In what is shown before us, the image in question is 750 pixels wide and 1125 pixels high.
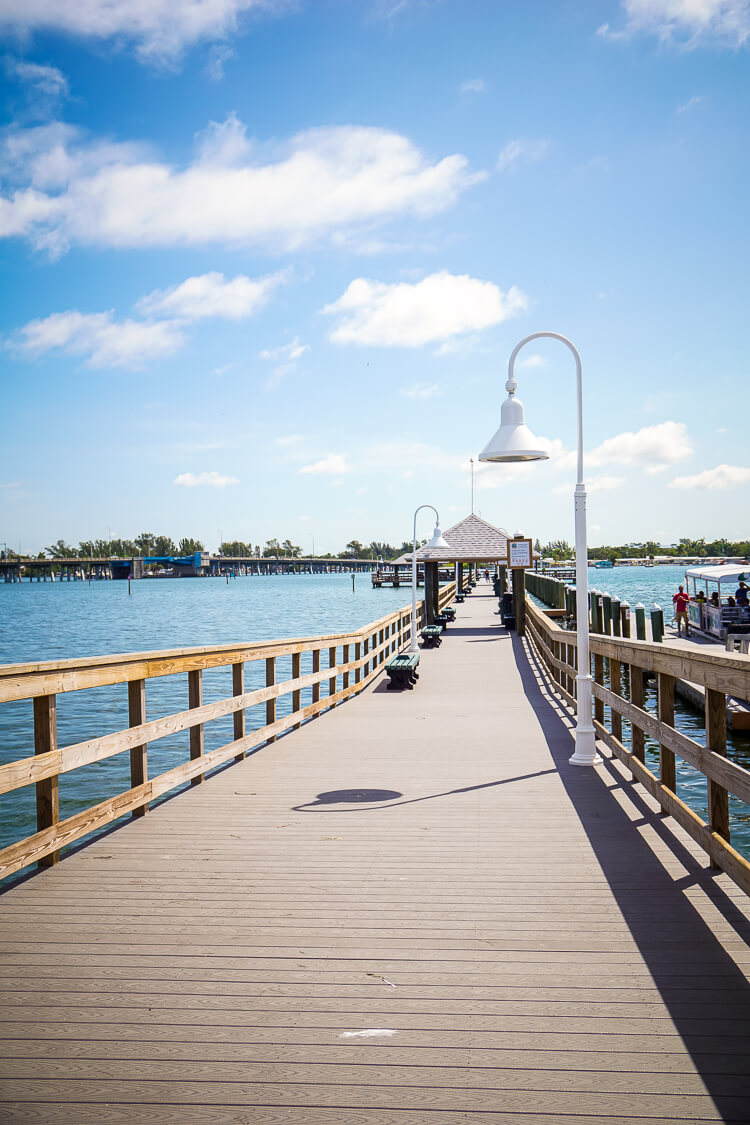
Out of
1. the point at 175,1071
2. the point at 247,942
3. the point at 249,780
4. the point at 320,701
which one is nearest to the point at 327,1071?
the point at 175,1071

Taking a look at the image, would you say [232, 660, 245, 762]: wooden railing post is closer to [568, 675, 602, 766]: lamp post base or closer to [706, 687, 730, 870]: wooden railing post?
[568, 675, 602, 766]: lamp post base

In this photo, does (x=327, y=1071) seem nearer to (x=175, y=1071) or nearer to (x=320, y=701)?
(x=175, y=1071)

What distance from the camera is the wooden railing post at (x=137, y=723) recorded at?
5340mm

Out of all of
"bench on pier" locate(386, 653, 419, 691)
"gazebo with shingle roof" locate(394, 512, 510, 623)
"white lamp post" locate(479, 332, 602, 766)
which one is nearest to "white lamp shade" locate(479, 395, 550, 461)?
"white lamp post" locate(479, 332, 602, 766)

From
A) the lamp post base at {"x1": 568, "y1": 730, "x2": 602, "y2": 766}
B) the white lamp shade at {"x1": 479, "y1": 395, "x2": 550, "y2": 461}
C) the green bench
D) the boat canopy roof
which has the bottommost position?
the green bench

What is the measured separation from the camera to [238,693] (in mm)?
7207

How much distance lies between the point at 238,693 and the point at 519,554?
1945cm

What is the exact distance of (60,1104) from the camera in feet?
8.11

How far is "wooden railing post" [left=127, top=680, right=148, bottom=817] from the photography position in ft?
17.5

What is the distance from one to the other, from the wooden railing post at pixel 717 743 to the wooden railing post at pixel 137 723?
3.29m

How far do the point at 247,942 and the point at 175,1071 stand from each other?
0.95 meters

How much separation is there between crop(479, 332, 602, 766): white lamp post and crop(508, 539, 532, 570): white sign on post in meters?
18.1

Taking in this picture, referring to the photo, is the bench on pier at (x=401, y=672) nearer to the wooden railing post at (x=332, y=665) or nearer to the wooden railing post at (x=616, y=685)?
the wooden railing post at (x=332, y=665)

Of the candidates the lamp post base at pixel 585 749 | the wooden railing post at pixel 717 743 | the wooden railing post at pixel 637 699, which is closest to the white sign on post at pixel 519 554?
the lamp post base at pixel 585 749
